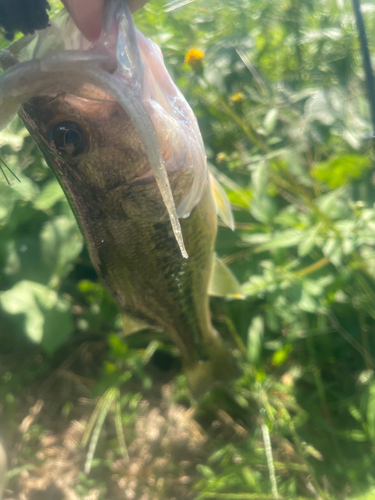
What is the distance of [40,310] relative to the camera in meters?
1.45

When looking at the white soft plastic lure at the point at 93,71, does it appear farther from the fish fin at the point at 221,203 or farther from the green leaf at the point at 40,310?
the green leaf at the point at 40,310

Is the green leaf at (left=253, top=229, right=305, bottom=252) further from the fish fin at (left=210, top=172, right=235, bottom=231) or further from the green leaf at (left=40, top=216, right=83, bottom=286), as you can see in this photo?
the green leaf at (left=40, top=216, right=83, bottom=286)

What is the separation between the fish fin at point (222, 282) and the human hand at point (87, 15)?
874 mm

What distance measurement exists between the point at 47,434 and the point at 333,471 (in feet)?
4.66

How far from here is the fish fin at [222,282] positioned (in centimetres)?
133

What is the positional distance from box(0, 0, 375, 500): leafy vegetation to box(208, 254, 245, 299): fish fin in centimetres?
9

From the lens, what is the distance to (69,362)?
200 cm

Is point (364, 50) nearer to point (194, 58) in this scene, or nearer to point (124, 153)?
point (194, 58)

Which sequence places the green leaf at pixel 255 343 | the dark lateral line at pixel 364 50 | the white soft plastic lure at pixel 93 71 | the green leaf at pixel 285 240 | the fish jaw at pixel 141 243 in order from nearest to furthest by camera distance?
1. the white soft plastic lure at pixel 93 71
2. the fish jaw at pixel 141 243
3. the dark lateral line at pixel 364 50
4. the green leaf at pixel 285 240
5. the green leaf at pixel 255 343

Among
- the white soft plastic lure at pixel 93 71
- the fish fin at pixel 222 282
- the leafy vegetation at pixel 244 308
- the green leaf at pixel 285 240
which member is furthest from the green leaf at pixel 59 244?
the white soft plastic lure at pixel 93 71

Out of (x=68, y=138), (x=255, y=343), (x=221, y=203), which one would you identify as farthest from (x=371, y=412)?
(x=68, y=138)

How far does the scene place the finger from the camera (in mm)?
566

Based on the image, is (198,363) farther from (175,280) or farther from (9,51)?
(9,51)

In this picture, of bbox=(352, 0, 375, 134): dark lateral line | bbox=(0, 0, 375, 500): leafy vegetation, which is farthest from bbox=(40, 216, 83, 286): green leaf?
bbox=(352, 0, 375, 134): dark lateral line
